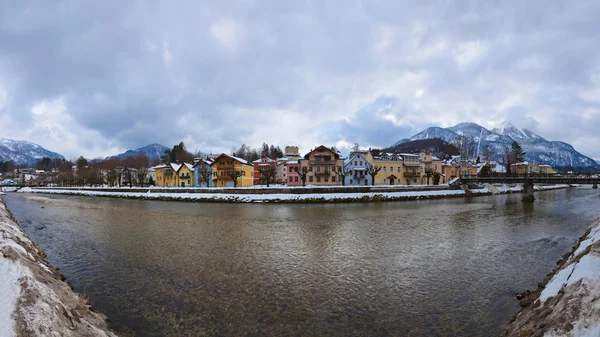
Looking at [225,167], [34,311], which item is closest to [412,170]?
[225,167]

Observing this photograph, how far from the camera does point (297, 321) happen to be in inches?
298

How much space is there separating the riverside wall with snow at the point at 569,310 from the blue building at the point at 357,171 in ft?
187

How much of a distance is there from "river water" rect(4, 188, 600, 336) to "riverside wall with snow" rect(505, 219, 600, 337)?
1122 millimetres

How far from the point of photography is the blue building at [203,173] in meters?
66.9

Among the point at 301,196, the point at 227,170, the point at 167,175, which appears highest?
the point at 227,170

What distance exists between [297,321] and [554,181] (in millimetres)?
55143

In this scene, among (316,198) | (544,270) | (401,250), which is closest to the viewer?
(544,270)

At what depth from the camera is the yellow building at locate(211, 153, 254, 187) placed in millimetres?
64000

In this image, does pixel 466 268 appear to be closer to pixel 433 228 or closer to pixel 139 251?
pixel 433 228

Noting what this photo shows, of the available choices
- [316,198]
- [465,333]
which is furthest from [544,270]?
[316,198]

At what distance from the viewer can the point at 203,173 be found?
6669 cm

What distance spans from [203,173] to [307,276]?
60.4m

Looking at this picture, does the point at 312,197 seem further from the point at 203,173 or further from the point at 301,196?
the point at 203,173

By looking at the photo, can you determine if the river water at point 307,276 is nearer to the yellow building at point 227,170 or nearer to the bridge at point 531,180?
the bridge at point 531,180
